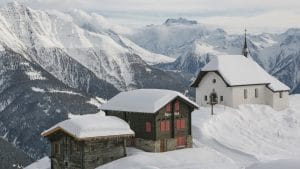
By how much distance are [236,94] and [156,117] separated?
2226 centimetres

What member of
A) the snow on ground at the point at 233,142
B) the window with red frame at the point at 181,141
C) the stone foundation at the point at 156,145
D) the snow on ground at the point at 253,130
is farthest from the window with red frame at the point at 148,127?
the snow on ground at the point at 253,130

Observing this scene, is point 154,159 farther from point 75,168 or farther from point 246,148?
point 246,148

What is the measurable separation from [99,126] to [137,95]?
8412 mm

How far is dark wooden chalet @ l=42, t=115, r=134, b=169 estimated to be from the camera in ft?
156

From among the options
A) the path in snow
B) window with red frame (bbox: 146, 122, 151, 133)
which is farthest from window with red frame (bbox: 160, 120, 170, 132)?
the path in snow

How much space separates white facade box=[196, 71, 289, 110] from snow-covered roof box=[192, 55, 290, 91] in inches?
21.0

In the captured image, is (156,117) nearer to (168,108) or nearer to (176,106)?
(168,108)

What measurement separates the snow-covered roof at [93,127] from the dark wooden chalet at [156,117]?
91.5 inches

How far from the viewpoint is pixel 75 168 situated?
48.6 metres

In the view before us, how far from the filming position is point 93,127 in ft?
156

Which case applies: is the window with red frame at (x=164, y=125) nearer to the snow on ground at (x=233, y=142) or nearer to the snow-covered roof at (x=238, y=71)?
the snow on ground at (x=233, y=142)

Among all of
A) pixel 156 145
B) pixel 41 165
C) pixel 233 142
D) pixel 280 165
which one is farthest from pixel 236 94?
pixel 280 165

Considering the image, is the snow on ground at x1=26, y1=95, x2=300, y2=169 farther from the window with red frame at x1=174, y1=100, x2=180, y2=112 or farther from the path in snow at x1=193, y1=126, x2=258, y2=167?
the window with red frame at x1=174, y1=100, x2=180, y2=112

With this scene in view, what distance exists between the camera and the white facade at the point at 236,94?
71.4m
